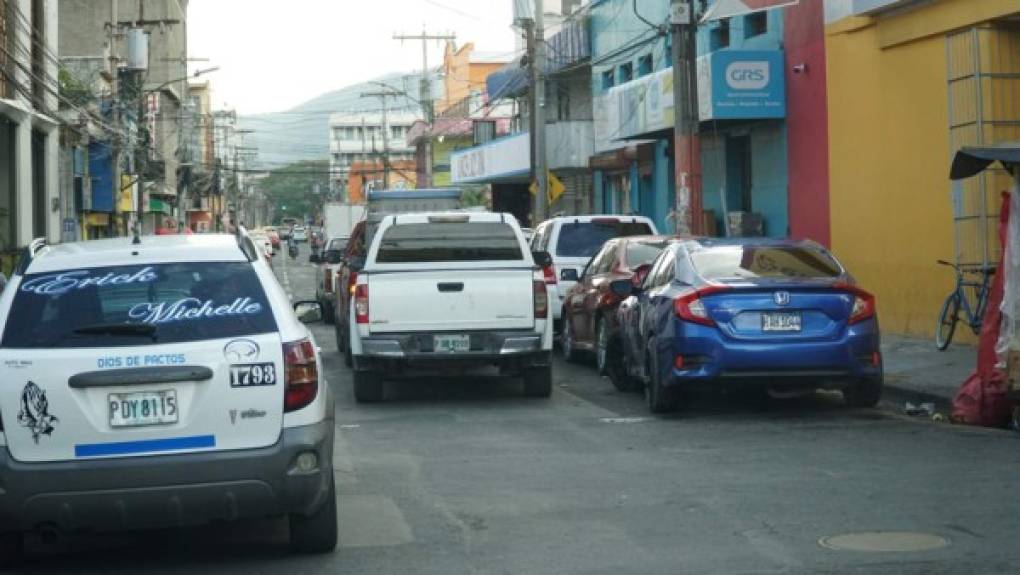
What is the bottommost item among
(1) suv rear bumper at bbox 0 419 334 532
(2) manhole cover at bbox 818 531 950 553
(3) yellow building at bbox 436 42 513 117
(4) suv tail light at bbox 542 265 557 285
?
(2) manhole cover at bbox 818 531 950 553

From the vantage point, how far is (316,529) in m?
7.59

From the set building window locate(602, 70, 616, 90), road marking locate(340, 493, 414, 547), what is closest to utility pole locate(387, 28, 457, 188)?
building window locate(602, 70, 616, 90)

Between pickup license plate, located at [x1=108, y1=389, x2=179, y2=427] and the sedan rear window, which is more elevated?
the sedan rear window

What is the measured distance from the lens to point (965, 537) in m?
7.75

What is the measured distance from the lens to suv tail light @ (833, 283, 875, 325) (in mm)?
12820

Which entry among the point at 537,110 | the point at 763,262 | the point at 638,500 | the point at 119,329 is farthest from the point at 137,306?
the point at 537,110

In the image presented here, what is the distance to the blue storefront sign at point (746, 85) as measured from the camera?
85.4ft

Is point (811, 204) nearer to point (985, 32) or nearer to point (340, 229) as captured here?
point (985, 32)

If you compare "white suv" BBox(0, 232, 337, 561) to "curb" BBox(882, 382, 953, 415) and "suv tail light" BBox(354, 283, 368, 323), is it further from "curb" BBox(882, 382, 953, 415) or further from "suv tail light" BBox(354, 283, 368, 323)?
"curb" BBox(882, 382, 953, 415)

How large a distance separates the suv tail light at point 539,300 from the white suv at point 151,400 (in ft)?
23.1

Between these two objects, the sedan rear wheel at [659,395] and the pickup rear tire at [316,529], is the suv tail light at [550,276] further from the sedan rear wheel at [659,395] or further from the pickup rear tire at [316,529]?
the pickup rear tire at [316,529]

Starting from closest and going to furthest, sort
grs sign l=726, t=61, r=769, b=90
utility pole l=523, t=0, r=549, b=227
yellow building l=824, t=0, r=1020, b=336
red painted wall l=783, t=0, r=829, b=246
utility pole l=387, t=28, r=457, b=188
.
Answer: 1. yellow building l=824, t=0, r=1020, b=336
2. red painted wall l=783, t=0, r=829, b=246
3. grs sign l=726, t=61, r=769, b=90
4. utility pole l=523, t=0, r=549, b=227
5. utility pole l=387, t=28, r=457, b=188

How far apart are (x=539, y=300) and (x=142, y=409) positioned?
25.3 ft

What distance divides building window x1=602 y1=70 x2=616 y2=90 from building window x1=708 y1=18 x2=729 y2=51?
29.0ft
